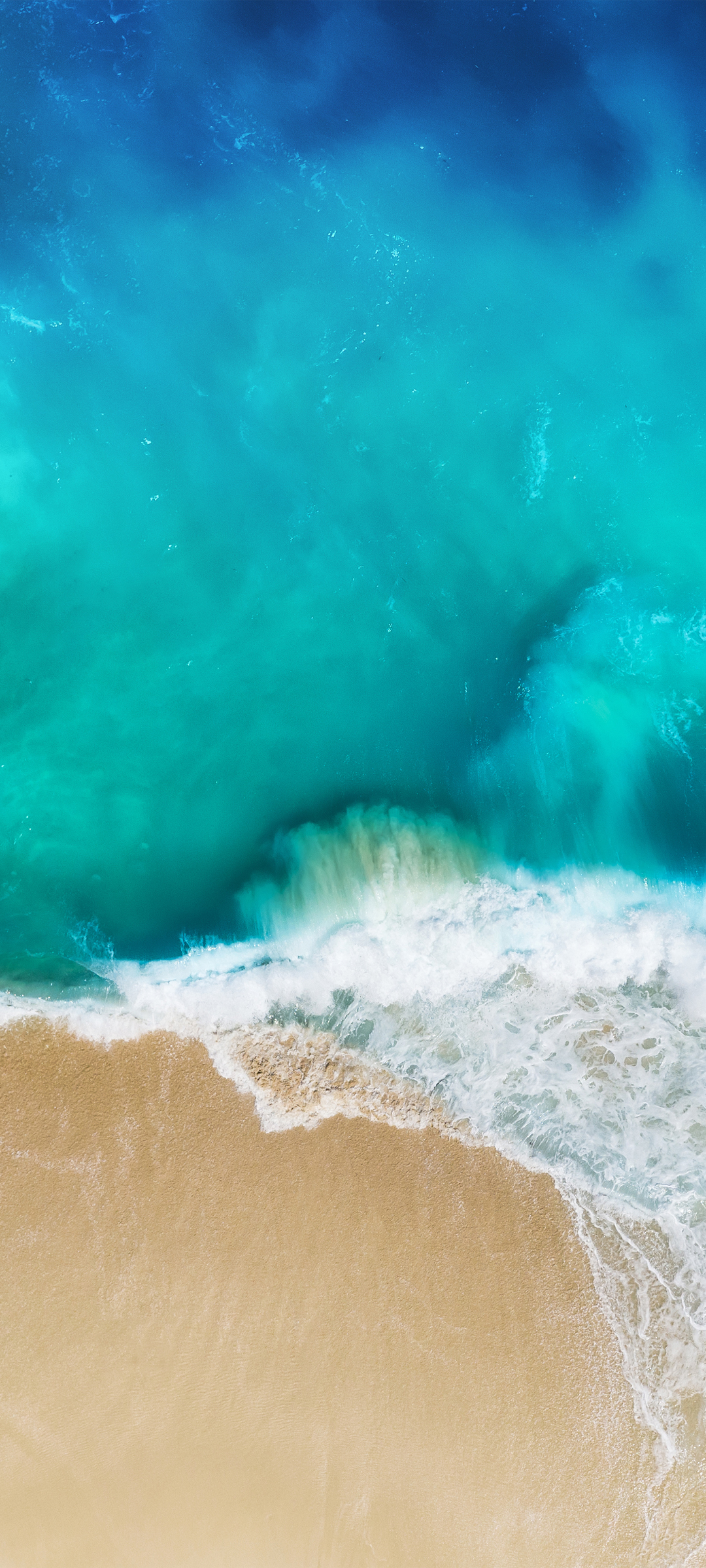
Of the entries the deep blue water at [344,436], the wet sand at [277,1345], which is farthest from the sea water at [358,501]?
the wet sand at [277,1345]

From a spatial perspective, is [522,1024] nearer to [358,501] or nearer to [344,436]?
[358,501]

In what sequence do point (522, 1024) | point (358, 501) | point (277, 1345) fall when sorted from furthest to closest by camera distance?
point (358, 501), point (522, 1024), point (277, 1345)

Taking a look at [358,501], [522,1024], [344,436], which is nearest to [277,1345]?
[522,1024]

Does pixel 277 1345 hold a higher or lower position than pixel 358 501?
lower

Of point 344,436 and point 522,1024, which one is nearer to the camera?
point 522,1024

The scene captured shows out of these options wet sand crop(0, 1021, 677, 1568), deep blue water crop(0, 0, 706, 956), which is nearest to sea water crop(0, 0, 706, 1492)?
deep blue water crop(0, 0, 706, 956)

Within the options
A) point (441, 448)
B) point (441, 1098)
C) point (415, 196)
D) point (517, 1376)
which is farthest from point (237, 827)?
point (415, 196)

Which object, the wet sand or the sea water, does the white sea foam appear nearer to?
the sea water
